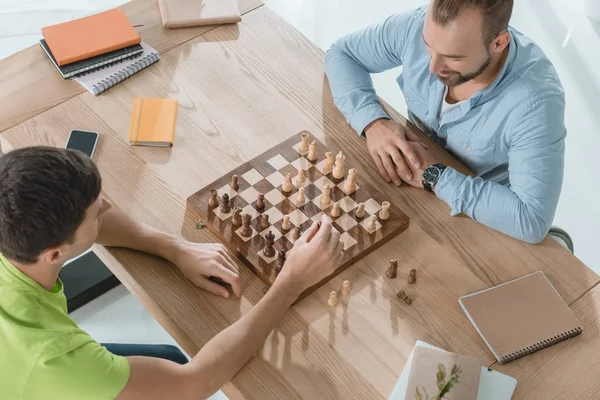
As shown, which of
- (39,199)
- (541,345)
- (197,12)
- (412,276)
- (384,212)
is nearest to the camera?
(39,199)

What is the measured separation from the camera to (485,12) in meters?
1.91

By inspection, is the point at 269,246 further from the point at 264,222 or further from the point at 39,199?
the point at 39,199

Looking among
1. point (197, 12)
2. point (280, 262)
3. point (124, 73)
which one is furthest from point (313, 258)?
point (197, 12)

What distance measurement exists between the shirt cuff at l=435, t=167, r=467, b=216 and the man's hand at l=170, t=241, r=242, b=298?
579 mm

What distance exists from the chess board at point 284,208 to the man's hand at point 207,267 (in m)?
0.06

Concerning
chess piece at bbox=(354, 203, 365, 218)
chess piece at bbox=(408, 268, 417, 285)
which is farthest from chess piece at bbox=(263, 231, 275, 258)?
chess piece at bbox=(408, 268, 417, 285)

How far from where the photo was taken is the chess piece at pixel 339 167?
2.07 meters

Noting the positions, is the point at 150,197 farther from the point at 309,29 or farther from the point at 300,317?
the point at 309,29

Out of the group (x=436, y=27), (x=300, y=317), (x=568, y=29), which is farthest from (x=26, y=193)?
(x=568, y=29)

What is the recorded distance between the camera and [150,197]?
6.74 feet

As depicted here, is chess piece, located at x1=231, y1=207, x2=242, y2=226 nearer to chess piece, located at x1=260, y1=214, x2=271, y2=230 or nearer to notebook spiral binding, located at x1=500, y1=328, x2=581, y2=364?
chess piece, located at x1=260, y1=214, x2=271, y2=230

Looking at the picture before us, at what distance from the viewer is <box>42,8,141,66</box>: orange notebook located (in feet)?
7.60

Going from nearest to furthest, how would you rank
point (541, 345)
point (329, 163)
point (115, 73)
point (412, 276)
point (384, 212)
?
point (541, 345), point (412, 276), point (384, 212), point (329, 163), point (115, 73)

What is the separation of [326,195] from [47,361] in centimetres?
82
